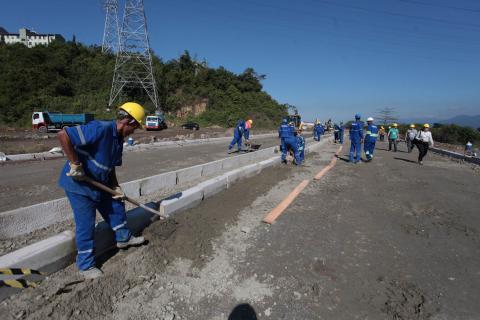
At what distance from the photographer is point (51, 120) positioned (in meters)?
26.4

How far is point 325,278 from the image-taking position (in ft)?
9.75

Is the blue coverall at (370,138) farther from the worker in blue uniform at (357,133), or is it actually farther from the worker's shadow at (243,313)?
the worker's shadow at (243,313)

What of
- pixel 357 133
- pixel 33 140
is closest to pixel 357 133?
pixel 357 133

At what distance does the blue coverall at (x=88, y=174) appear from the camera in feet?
9.18

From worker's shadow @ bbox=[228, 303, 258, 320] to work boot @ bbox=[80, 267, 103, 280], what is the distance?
4.71 ft

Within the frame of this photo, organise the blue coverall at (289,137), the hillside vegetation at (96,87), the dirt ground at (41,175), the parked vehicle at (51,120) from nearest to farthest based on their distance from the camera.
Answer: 1. the dirt ground at (41,175)
2. the blue coverall at (289,137)
3. the parked vehicle at (51,120)
4. the hillside vegetation at (96,87)

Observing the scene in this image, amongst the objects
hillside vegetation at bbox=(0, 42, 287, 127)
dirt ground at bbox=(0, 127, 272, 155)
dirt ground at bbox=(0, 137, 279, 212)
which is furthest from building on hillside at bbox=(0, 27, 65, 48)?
dirt ground at bbox=(0, 137, 279, 212)

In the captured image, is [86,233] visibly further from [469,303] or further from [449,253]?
[449,253]

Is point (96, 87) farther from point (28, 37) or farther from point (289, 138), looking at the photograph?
point (28, 37)

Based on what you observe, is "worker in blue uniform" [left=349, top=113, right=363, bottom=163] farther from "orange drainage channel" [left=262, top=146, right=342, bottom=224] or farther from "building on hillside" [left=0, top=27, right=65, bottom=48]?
"building on hillside" [left=0, top=27, right=65, bottom=48]

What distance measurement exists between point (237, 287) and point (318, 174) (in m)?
6.02

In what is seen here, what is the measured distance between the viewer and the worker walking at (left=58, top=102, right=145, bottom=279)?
2712 millimetres

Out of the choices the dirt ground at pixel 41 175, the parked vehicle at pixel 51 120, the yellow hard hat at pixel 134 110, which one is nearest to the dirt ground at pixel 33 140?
the parked vehicle at pixel 51 120

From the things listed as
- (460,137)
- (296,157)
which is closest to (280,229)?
(296,157)
